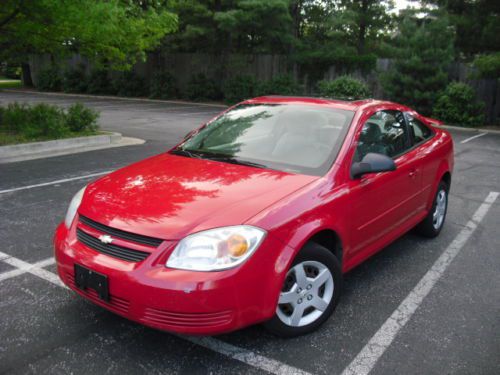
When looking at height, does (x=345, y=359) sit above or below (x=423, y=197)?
below

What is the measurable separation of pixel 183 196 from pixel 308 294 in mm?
1047

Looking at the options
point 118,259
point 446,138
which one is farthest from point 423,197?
point 118,259

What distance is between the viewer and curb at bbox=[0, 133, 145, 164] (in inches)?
373

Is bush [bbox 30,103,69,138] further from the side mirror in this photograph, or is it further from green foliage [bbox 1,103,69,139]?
the side mirror

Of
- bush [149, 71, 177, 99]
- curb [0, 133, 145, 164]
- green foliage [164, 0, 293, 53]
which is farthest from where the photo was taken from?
bush [149, 71, 177, 99]

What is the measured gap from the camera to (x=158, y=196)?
10.7 ft

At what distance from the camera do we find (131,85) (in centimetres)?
2856

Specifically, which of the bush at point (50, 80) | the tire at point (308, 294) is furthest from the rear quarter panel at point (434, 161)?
the bush at point (50, 80)

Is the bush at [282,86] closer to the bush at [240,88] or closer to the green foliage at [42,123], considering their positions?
the bush at [240,88]

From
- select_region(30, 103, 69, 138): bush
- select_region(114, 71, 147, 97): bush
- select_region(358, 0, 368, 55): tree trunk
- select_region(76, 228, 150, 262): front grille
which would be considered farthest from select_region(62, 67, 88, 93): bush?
select_region(76, 228, 150, 262): front grille

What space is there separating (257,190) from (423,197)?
235 centimetres

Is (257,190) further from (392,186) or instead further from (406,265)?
(406,265)

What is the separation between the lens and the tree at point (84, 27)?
29.7ft

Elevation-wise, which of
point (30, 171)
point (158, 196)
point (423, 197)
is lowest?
point (30, 171)
